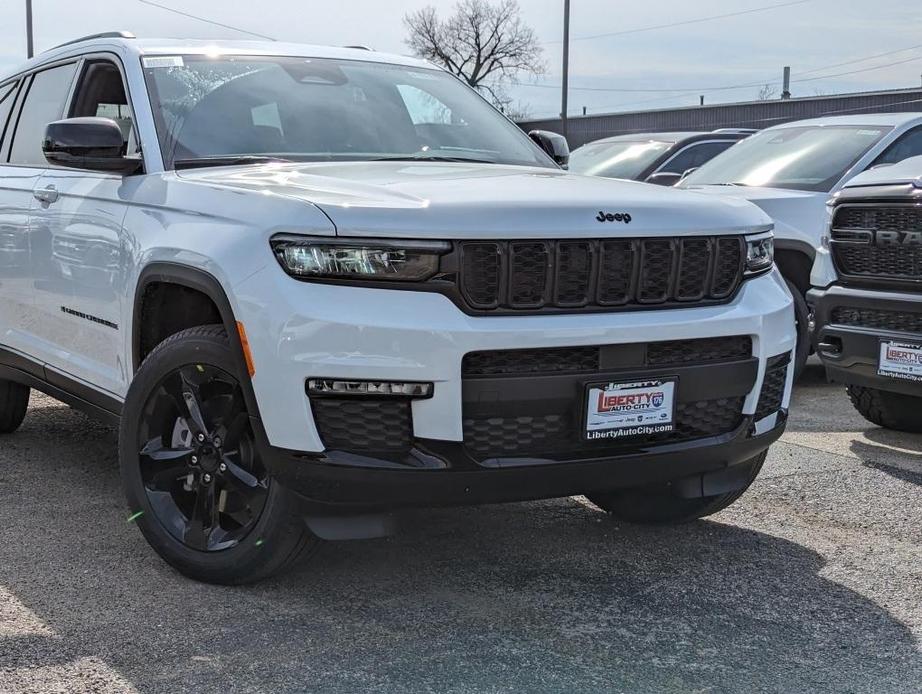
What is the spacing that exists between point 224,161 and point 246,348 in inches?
44.4

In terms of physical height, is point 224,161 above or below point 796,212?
above

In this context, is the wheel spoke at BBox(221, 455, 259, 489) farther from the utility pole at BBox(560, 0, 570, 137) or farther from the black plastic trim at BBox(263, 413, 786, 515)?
the utility pole at BBox(560, 0, 570, 137)

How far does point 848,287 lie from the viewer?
6.23m

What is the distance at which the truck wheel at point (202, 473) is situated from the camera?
12.4 feet

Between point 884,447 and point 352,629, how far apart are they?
3.72 meters

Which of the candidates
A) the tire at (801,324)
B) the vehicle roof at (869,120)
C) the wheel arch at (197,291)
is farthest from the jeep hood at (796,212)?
the wheel arch at (197,291)

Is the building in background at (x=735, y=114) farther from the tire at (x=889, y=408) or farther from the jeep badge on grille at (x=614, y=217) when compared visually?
the jeep badge on grille at (x=614, y=217)

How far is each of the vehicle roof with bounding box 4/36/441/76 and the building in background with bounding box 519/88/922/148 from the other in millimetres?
19067

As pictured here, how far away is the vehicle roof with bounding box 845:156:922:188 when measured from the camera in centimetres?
595

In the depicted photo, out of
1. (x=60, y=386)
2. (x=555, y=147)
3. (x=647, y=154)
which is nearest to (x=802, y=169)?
(x=555, y=147)

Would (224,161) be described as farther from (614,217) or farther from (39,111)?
(39,111)

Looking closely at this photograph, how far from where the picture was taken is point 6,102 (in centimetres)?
628

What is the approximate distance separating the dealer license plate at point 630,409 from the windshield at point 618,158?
809 cm

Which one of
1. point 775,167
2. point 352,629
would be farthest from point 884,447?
point 352,629
